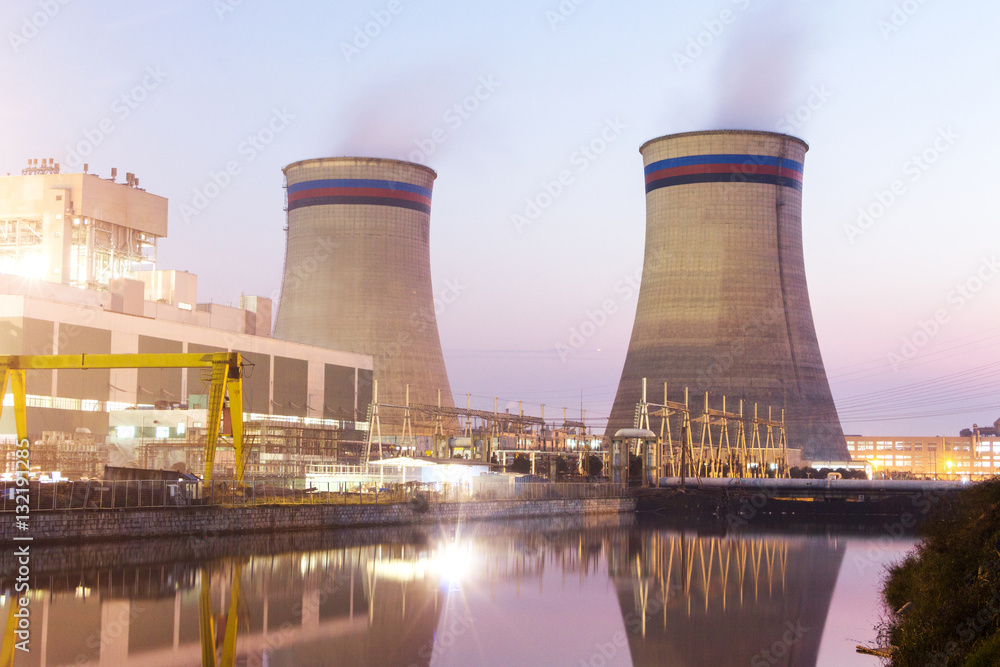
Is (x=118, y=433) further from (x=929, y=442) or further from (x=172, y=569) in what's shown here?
(x=929, y=442)

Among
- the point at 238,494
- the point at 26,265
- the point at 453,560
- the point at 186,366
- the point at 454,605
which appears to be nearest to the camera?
the point at 454,605

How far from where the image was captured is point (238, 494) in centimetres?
2270

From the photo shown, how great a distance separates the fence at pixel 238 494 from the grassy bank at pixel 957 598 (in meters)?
12.9

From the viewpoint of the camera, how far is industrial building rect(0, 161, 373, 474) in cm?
3225

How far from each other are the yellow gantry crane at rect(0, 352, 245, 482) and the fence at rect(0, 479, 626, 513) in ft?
2.45

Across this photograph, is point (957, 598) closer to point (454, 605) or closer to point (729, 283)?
point (454, 605)

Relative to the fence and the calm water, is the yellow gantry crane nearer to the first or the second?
the fence

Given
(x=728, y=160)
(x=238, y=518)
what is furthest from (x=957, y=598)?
(x=728, y=160)

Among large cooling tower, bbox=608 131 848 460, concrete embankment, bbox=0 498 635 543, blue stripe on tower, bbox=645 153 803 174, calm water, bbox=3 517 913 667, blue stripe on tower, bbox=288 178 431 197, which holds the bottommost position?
calm water, bbox=3 517 913 667

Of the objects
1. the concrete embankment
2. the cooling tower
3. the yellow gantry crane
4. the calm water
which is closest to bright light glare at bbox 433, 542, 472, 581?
the calm water

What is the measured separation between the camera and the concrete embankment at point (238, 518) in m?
18.4

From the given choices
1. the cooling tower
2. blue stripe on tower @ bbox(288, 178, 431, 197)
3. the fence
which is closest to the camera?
the fence

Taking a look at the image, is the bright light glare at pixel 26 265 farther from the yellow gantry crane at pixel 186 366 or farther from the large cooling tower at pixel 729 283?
the large cooling tower at pixel 729 283

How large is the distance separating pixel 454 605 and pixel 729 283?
2363cm
